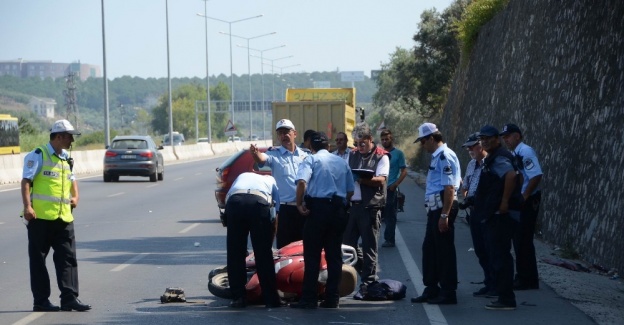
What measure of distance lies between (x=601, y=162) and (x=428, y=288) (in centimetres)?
492

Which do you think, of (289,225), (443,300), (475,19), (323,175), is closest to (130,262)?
(289,225)

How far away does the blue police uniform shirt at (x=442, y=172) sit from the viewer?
11.9 m

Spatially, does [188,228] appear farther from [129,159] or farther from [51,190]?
[129,159]

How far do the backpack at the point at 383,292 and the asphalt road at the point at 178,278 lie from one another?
9 centimetres

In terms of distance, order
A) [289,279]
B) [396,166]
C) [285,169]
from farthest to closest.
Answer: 1. [396,166]
2. [285,169]
3. [289,279]

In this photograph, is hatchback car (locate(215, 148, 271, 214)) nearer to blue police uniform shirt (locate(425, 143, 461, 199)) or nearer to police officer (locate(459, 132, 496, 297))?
police officer (locate(459, 132, 496, 297))

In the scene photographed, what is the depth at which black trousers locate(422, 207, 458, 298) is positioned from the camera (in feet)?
39.1

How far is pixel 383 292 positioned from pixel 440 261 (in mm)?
668

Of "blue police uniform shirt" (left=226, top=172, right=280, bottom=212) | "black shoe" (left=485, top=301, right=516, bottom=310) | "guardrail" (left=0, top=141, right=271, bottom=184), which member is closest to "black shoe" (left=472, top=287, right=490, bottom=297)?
"black shoe" (left=485, top=301, right=516, bottom=310)

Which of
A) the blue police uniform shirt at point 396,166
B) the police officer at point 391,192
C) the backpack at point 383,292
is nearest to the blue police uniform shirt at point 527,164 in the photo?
the backpack at point 383,292

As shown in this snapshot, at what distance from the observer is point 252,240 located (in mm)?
11641

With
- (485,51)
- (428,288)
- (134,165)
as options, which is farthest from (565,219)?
(134,165)

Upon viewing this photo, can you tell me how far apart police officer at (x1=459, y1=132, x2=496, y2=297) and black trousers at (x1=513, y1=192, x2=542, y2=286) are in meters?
0.37

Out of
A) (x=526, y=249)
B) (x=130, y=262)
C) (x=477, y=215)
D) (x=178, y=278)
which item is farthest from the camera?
(x=130, y=262)
